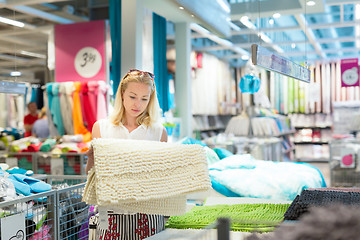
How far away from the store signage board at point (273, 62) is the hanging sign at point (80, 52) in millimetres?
3172

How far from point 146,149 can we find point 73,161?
415 cm

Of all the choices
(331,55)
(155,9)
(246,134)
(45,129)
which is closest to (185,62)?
(155,9)

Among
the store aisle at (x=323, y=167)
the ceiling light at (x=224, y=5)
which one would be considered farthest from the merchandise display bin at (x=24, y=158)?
the store aisle at (x=323, y=167)

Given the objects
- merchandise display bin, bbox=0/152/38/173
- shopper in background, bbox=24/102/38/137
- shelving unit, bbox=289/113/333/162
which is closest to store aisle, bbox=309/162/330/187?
shelving unit, bbox=289/113/333/162

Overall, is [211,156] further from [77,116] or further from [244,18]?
[77,116]

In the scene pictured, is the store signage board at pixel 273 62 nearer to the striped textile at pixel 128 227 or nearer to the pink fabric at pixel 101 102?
the striped textile at pixel 128 227

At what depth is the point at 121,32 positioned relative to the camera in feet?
16.0

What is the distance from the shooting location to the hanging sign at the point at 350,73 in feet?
33.2

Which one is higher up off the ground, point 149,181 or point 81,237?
point 149,181

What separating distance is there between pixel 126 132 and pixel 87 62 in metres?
4.81

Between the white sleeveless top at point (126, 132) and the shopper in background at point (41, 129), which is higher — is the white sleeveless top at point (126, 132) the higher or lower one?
the higher one

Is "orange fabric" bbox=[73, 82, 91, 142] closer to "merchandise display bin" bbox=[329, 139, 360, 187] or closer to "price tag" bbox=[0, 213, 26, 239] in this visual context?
"merchandise display bin" bbox=[329, 139, 360, 187]

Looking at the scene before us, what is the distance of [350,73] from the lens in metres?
10.1

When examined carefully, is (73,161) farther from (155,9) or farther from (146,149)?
(146,149)
